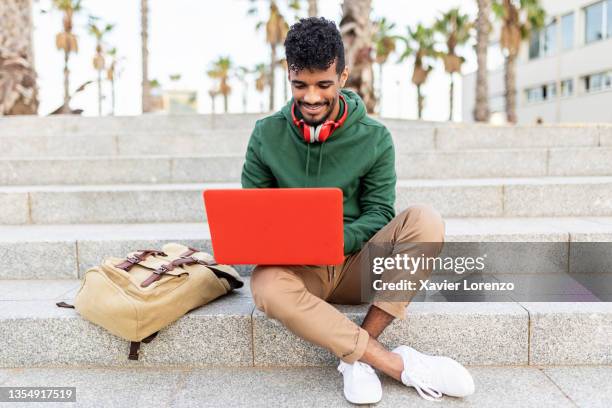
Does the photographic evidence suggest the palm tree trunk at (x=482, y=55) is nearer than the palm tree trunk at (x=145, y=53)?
Yes

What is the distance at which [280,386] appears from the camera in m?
2.09

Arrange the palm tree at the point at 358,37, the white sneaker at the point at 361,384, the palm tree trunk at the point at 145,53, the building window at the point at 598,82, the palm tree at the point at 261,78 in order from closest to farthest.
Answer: the white sneaker at the point at 361,384, the palm tree at the point at 358,37, the palm tree trunk at the point at 145,53, the building window at the point at 598,82, the palm tree at the point at 261,78

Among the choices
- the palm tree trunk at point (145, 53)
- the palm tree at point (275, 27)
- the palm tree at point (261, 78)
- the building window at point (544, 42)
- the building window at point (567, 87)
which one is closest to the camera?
the palm tree trunk at point (145, 53)

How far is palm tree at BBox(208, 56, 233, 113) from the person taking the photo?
43531 mm

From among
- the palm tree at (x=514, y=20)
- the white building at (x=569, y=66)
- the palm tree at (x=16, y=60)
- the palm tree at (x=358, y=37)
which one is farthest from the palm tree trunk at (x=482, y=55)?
the palm tree at (x=16, y=60)

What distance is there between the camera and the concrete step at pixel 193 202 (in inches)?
135

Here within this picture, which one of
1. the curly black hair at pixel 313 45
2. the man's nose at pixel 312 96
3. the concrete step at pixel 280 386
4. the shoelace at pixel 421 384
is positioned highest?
the curly black hair at pixel 313 45

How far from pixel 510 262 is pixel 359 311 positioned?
3.83ft

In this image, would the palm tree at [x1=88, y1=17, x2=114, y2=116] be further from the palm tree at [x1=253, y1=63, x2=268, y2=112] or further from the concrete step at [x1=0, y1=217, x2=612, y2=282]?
the concrete step at [x1=0, y1=217, x2=612, y2=282]

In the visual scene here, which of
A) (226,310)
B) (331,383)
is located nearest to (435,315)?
(331,383)

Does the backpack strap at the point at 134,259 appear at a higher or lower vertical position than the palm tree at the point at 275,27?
lower

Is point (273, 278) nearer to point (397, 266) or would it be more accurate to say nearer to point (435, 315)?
point (397, 266)

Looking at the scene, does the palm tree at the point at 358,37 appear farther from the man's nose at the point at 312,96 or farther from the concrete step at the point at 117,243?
the man's nose at the point at 312,96

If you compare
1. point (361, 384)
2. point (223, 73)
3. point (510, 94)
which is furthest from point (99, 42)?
point (361, 384)
